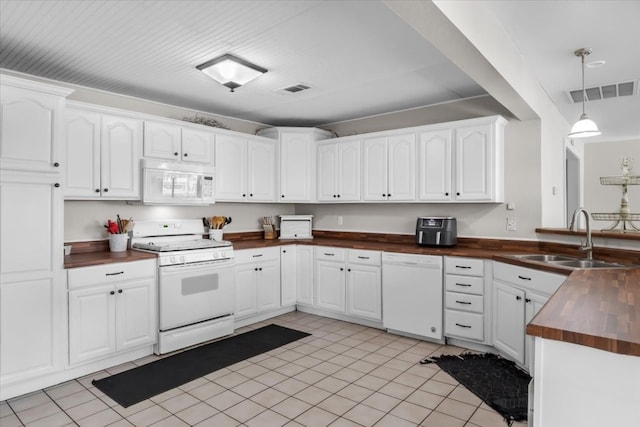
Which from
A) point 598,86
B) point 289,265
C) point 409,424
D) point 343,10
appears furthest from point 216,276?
point 598,86

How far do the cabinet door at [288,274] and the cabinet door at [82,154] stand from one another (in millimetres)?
2117

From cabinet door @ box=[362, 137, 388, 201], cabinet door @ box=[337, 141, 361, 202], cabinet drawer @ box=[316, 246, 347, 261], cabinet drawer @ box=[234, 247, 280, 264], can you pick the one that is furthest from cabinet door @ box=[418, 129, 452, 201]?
cabinet drawer @ box=[234, 247, 280, 264]

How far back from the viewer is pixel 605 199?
6.68 m

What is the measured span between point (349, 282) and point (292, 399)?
1822 millimetres

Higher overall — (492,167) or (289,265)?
(492,167)

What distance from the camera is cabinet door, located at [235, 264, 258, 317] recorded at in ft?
13.8

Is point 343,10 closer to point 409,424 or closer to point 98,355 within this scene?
point 409,424

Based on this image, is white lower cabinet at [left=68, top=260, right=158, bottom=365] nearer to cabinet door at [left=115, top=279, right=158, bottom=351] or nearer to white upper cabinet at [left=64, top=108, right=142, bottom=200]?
cabinet door at [left=115, top=279, right=158, bottom=351]

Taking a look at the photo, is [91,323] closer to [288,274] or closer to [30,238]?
[30,238]

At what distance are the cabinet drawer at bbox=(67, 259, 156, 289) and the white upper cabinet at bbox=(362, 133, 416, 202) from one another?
2.51 metres

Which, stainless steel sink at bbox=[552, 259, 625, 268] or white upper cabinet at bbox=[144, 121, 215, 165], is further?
white upper cabinet at bbox=[144, 121, 215, 165]

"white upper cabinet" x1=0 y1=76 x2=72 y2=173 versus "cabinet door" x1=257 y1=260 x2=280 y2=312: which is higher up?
"white upper cabinet" x1=0 y1=76 x2=72 y2=173

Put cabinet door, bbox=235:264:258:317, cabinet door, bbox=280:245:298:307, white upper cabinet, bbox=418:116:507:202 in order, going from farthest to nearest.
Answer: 1. cabinet door, bbox=280:245:298:307
2. cabinet door, bbox=235:264:258:317
3. white upper cabinet, bbox=418:116:507:202

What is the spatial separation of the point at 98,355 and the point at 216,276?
1.19 metres
